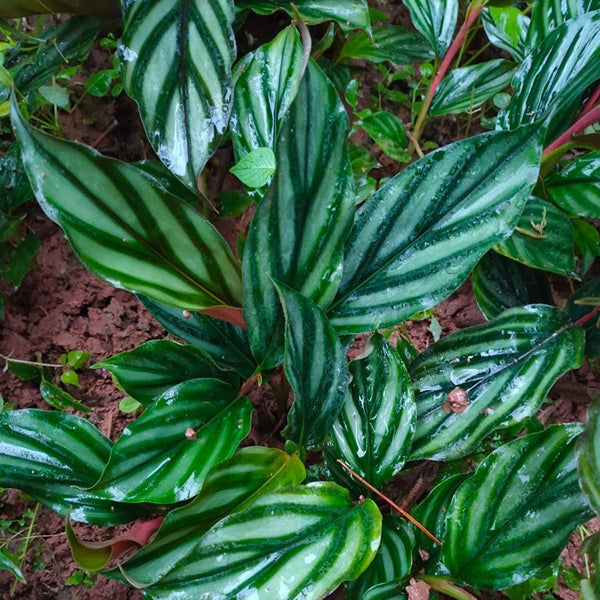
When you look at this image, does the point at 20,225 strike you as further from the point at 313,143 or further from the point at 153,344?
the point at 313,143

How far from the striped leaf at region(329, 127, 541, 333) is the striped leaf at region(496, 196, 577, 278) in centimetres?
24

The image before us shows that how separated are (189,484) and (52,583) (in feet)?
1.44

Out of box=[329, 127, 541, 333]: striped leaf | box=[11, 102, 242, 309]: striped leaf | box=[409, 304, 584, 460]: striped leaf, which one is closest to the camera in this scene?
box=[11, 102, 242, 309]: striped leaf

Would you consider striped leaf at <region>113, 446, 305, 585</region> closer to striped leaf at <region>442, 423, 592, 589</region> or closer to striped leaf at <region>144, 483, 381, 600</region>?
striped leaf at <region>144, 483, 381, 600</region>

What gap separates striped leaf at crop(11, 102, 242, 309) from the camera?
0.50 m

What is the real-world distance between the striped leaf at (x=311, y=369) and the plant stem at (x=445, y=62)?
2.05 ft

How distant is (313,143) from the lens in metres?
0.58

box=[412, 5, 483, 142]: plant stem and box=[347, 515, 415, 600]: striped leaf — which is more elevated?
box=[412, 5, 483, 142]: plant stem

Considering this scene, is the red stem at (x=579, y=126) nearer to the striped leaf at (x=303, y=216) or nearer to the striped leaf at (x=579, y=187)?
the striped leaf at (x=579, y=187)

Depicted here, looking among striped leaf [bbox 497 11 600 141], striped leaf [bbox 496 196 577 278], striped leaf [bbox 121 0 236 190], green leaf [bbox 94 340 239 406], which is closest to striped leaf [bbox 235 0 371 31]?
striped leaf [bbox 121 0 236 190]

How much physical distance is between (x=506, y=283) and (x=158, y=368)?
22.9 inches

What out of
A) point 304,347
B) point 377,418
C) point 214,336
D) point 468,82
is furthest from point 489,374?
point 468,82

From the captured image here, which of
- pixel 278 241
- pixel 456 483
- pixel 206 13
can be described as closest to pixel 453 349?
pixel 456 483

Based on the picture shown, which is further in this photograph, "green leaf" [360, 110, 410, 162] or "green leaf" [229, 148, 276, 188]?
"green leaf" [360, 110, 410, 162]
